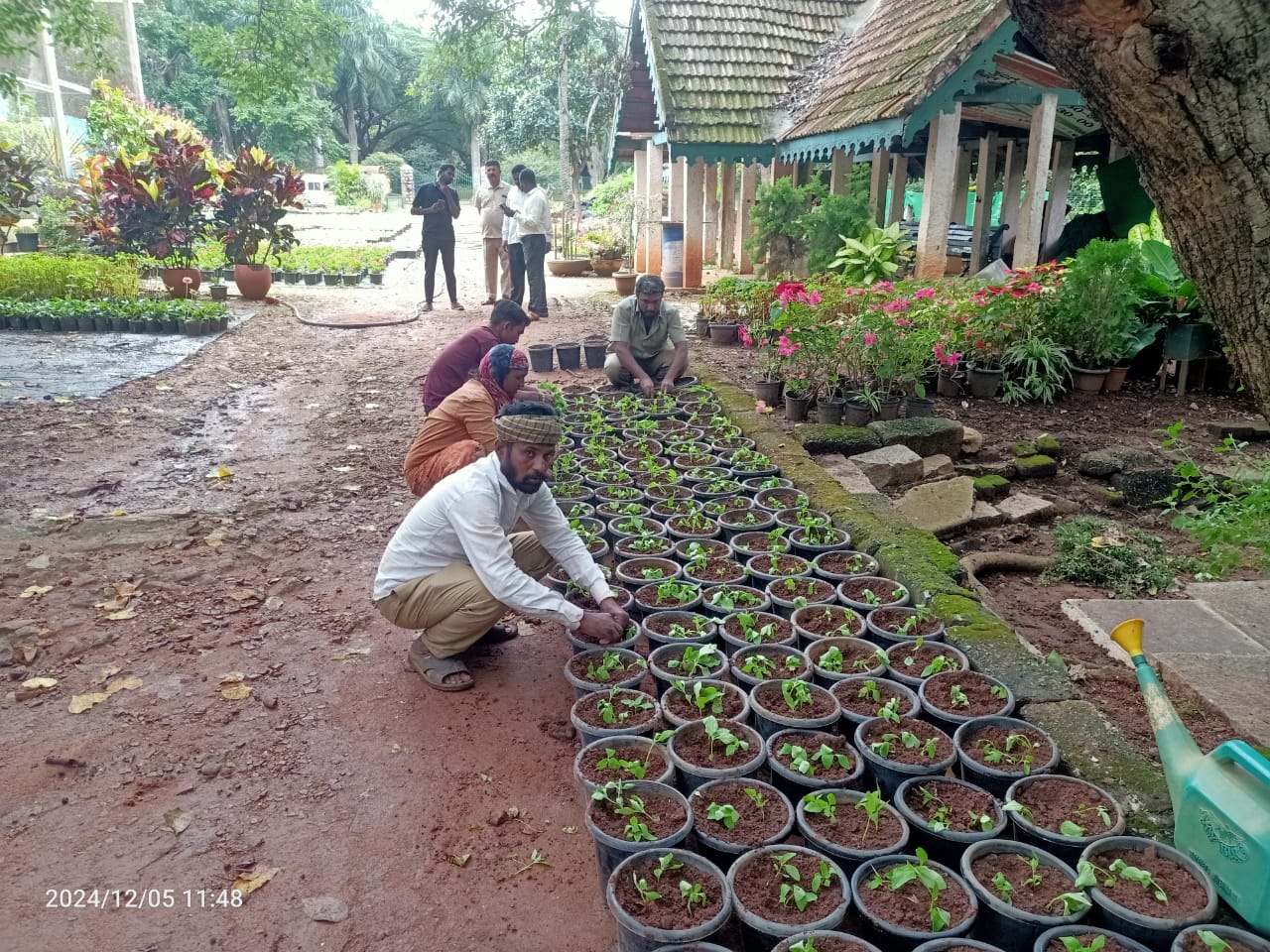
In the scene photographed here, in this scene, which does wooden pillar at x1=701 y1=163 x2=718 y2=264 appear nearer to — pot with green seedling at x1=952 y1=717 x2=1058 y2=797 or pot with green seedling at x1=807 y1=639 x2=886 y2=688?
pot with green seedling at x1=807 y1=639 x2=886 y2=688

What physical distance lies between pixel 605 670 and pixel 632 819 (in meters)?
0.80

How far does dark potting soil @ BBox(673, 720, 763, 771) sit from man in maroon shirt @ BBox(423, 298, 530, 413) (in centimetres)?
310

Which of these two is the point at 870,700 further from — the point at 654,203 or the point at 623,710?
the point at 654,203

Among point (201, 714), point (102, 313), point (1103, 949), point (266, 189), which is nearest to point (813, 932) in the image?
point (1103, 949)

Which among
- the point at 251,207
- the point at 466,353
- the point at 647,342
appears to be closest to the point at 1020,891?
the point at 466,353

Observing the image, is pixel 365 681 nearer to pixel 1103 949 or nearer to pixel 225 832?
pixel 225 832

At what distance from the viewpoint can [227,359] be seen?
9.20 metres

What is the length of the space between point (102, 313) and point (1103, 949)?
1212cm

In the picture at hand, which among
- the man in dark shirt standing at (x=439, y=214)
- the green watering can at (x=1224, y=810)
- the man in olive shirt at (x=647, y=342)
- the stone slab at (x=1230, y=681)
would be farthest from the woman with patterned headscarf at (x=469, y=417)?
the man in dark shirt standing at (x=439, y=214)

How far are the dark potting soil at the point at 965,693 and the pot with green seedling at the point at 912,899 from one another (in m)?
0.73

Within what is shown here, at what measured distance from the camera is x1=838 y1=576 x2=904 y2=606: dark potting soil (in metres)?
3.58

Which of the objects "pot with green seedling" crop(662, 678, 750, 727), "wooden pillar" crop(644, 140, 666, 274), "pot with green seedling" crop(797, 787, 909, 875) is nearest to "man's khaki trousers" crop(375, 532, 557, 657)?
"pot with green seedling" crop(662, 678, 750, 727)

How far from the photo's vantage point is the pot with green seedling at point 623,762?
254 cm

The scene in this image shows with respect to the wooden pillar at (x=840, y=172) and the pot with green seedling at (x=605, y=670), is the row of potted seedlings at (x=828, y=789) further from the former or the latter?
the wooden pillar at (x=840, y=172)
